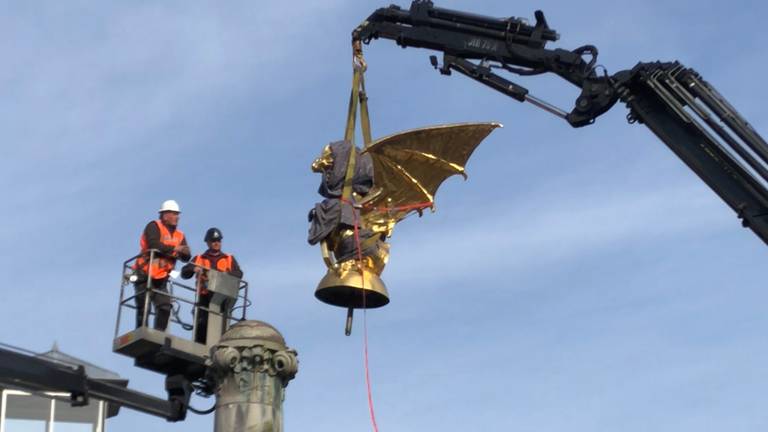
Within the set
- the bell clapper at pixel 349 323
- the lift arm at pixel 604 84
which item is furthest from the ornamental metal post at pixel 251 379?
the lift arm at pixel 604 84

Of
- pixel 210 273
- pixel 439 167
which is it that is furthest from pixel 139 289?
pixel 439 167

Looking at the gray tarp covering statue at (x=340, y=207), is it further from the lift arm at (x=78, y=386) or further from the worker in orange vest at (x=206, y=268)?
the lift arm at (x=78, y=386)

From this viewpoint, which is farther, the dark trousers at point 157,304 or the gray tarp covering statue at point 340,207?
the dark trousers at point 157,304

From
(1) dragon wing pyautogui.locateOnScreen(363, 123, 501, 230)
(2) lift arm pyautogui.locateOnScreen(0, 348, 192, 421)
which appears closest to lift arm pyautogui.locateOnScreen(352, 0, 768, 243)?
(1) dragon wing pyautogui.locateOnScreen(363, 123, 501, 230)

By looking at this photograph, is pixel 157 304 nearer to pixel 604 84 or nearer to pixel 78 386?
pixel 78 386

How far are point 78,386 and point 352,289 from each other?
180 inches

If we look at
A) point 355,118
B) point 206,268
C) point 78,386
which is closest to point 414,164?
point 355,118

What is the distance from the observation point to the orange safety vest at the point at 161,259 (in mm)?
29844

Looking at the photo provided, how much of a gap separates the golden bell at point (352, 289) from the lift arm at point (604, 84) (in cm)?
380

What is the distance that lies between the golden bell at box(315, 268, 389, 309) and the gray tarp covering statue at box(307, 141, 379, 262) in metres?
0.41

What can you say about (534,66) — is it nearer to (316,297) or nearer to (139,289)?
(316,297)

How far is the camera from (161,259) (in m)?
29.9

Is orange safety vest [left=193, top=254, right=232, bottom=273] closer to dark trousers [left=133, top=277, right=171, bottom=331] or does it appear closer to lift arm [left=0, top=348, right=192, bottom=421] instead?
dark trousers [left=133, top=277, right=171, bottom=331]

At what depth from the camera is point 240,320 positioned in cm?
3039
